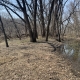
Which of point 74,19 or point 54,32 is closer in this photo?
point 54,32

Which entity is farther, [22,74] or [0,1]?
[0,1]

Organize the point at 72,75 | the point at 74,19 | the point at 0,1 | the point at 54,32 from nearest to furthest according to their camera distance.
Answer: the point at 72,75
the point at 0,1
the point at 54,32
the point at 74,19

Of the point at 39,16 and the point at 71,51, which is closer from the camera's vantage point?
the point at 71,51

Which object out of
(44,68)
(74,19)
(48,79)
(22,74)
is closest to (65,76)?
(48,79)

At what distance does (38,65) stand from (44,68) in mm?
573

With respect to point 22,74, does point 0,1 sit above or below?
above

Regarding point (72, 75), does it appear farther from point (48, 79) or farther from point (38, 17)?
point (38, 17)

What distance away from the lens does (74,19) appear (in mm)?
40156

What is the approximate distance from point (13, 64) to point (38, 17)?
731 inches

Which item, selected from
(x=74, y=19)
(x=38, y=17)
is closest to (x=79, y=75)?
(x=38, y=17)

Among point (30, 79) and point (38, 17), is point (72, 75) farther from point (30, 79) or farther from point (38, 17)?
point (38, 17)

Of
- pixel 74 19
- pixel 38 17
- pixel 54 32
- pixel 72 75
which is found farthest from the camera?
pixel 74 19

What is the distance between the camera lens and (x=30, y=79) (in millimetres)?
5672

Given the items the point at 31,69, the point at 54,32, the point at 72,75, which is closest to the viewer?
the point at 72,75
